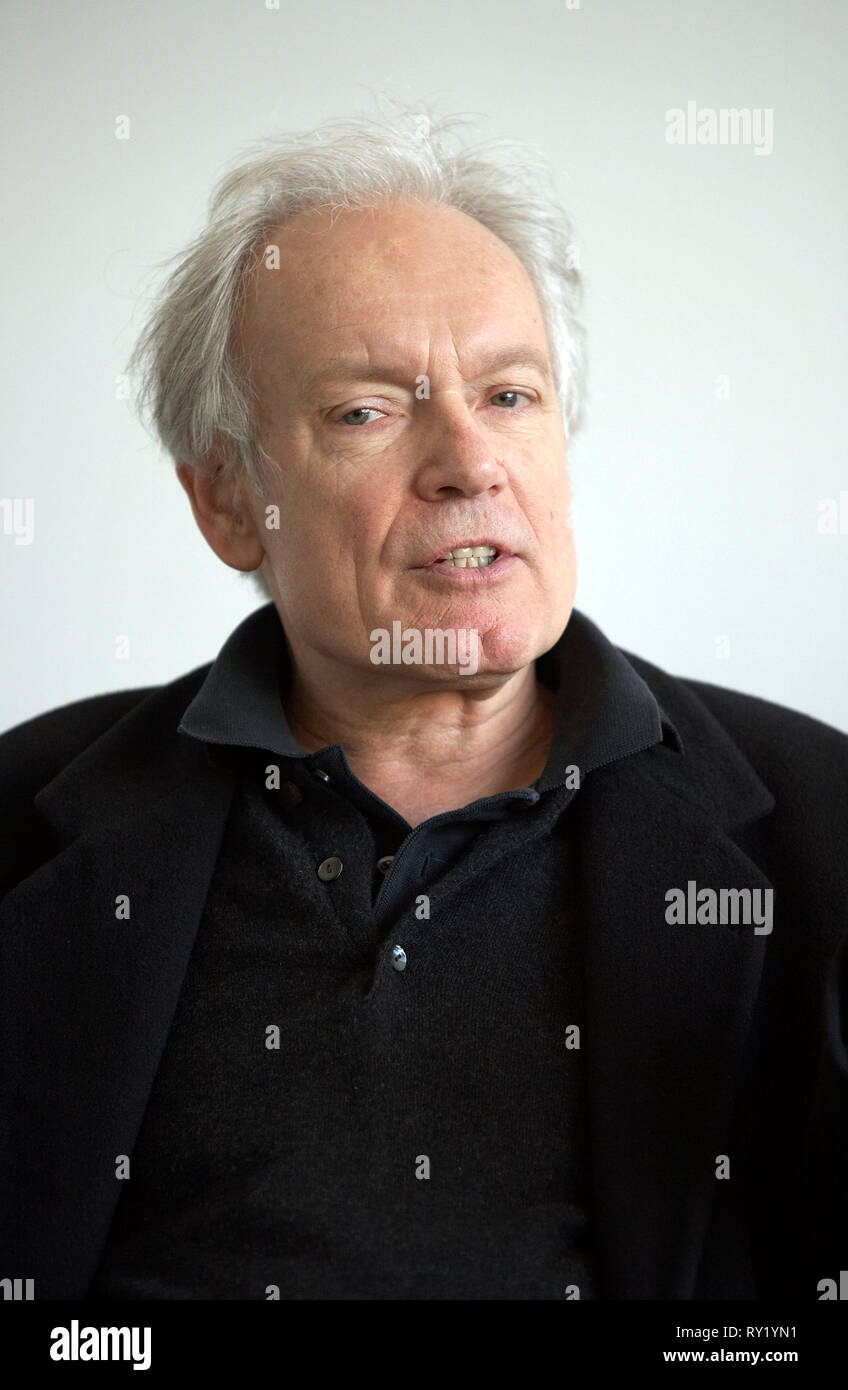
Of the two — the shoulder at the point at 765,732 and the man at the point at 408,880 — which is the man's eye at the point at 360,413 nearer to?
the man at the point at 408,880

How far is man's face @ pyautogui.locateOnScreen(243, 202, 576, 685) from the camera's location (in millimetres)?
1687

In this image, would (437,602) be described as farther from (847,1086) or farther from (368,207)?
(847,1086)

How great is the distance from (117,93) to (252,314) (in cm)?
102

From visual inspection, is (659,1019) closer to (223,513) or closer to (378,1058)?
(378,1058)

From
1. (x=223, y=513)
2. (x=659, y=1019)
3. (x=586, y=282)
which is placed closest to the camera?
(x=659, y=1019)

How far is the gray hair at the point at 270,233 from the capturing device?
1872 mm

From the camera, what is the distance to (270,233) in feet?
6.16

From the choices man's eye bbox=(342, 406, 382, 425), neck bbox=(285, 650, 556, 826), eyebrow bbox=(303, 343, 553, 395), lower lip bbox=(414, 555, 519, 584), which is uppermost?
eyebrow bbox=(303, 343, 553, 395)

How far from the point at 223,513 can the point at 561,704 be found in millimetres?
559

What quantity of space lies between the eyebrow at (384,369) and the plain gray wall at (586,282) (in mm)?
736

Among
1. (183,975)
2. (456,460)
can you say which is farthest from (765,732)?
(183,975)

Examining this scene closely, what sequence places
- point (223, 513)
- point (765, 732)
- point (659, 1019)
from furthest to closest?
1. point (223, 513)
2. point (765, 732)
3. point (659, 1019)

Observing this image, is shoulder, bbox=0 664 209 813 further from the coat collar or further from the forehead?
the forehead

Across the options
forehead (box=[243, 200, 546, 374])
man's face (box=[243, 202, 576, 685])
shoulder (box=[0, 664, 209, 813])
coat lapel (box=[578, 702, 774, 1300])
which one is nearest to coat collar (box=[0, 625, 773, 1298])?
coat lapel (box=[578, 702, 774, 1300])
